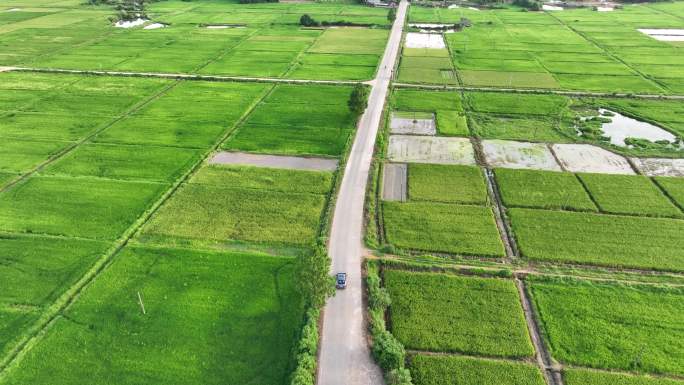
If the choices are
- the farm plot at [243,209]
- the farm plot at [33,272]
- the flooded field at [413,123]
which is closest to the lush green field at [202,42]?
the flooded field at [413,123]

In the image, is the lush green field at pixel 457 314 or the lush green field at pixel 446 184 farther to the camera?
the lush green field at pixel 446 184

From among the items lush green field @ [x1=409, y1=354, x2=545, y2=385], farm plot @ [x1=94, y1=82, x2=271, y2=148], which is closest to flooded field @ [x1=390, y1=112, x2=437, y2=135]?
farm plot @ [x1=94, y1=82, x2=271, y2=148]

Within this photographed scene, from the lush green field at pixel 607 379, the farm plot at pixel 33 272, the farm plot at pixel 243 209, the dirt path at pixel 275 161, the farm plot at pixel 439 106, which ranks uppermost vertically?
the farm plot at pixel 439 106

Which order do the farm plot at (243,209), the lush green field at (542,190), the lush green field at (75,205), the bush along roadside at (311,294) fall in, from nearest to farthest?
the bush along roadside at (311,294)
the farm plot at (243,209)
the lush green field at (75,205)
the lush green field at (542,190)

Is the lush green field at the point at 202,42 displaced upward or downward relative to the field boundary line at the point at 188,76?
upward

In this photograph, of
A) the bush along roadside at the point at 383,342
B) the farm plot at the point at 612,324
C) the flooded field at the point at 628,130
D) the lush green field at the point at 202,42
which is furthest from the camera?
the lush green field at the point at 202,42

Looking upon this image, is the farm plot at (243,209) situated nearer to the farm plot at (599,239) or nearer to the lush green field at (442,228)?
the lush green field at (442,228)

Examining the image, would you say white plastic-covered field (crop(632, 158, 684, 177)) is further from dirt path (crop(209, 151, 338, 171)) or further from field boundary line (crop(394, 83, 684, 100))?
dirt path (crop(209, 151, 338, 171))
